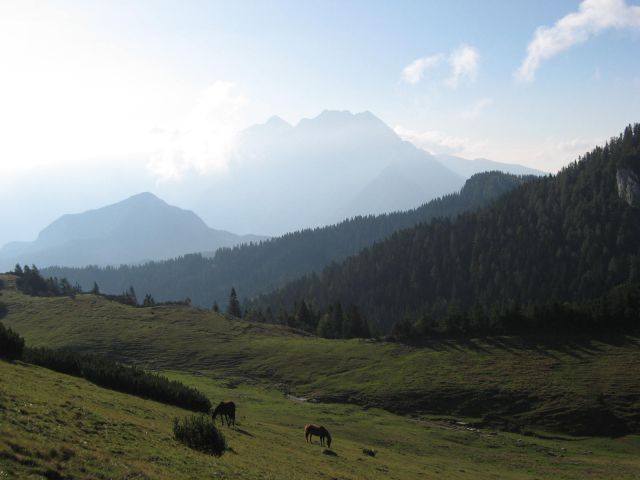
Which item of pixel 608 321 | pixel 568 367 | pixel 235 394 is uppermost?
pixel 608 321

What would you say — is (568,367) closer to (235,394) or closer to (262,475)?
(235,394)

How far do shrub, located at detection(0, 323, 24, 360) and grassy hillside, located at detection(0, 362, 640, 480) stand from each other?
15.3 feet

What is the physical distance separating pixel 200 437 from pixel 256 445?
8.12 meters

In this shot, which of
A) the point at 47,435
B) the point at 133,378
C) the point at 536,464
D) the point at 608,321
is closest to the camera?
the point at 47,435

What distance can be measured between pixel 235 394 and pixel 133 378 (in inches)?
1264

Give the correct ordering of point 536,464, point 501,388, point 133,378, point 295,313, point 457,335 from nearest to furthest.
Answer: point 133,378
point 536,464
point 501,388
point 457,335
point 295,313

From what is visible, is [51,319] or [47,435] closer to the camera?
[47,435]

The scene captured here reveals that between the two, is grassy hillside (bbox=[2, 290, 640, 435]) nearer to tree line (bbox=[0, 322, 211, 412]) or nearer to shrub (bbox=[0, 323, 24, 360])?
tree line (bbox=[0, 322, 211, 412])

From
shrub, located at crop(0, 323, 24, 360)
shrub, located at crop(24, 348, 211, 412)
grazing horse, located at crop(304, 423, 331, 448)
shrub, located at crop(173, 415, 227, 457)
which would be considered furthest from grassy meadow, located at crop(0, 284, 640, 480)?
shrub, located at crop(24, 348, 211, 412)

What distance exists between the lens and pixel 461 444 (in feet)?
192

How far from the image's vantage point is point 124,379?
1844 inches

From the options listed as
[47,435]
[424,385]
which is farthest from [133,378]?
[424,385]

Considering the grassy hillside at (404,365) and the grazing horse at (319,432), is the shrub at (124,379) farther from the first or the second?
the grassy hillside at (404,365)

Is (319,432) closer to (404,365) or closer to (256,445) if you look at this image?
(256,445)
